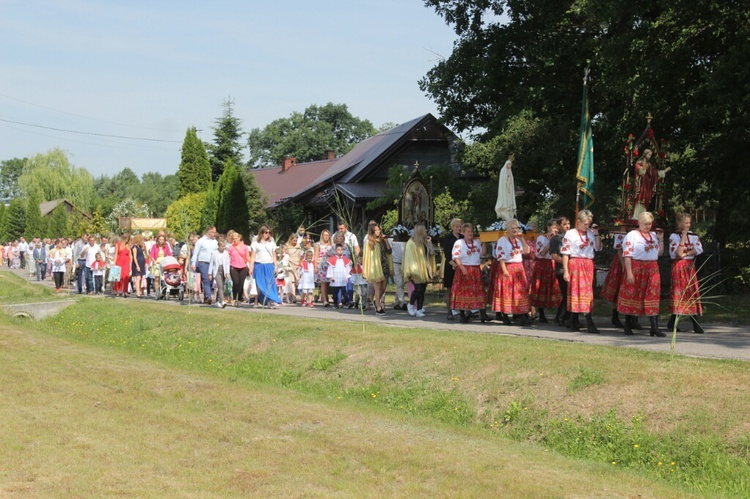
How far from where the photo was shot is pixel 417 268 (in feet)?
62.7

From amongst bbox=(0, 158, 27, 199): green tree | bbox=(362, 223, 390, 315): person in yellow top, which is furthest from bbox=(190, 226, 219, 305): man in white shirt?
bbox=(0, 158, 27, 199): green tree

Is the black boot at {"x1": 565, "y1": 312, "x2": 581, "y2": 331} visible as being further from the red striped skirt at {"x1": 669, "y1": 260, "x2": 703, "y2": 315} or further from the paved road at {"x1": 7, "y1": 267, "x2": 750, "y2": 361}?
the red striped skirt at {"x1": 669, "y1": 260, "x2": 703, "y2": 315}

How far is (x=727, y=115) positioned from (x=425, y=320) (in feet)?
33.4

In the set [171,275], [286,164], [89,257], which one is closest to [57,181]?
[286,164]

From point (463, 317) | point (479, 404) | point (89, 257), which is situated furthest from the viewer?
point (89, 257)

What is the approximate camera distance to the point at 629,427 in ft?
29.7

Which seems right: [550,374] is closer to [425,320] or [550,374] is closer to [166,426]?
[166,426]

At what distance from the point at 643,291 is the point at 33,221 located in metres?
84.3

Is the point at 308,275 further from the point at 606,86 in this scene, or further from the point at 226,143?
the point at 226,143

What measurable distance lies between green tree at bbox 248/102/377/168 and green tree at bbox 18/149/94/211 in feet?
63.7

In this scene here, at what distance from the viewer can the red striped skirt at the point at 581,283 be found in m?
15.0

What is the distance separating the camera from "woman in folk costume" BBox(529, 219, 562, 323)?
1684 centimetres

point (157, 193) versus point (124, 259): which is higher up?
point (157, 193)

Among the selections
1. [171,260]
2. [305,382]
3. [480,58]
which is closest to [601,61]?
[480,58]
